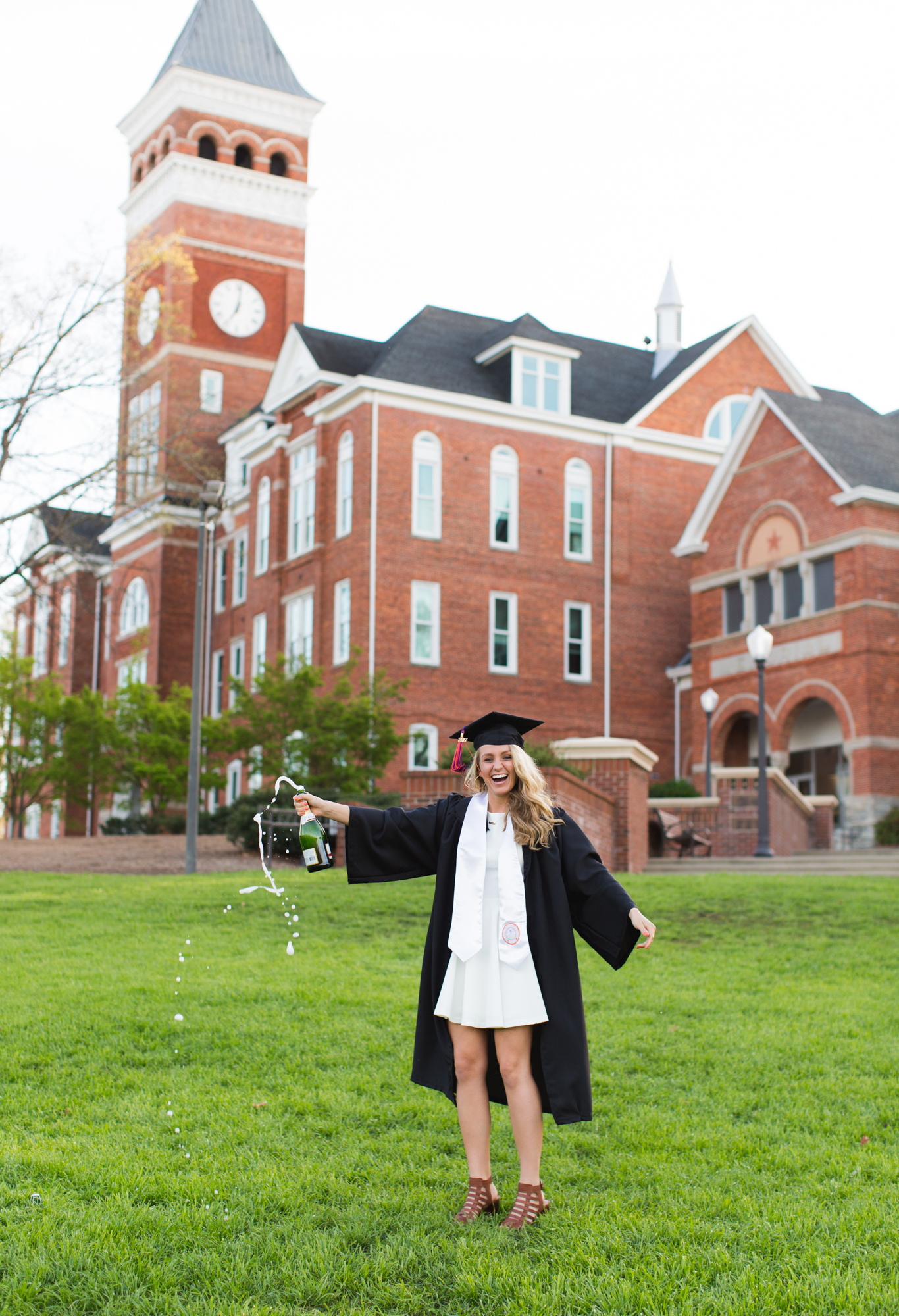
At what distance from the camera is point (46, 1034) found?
27.2 feet

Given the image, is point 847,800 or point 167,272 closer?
point 847,800

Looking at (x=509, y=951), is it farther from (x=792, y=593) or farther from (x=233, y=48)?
(x=233, y=48)

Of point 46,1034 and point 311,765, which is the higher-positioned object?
point 311,765

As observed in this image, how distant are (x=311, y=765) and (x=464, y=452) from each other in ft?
45.4

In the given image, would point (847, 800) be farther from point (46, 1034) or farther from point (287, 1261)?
point (287, 1261)

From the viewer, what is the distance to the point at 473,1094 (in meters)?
5.52

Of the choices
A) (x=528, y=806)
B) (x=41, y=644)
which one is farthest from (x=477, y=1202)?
(x=41, y=644)

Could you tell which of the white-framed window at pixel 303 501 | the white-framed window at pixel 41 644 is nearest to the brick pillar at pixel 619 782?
the white-framed window at pixel 303 501

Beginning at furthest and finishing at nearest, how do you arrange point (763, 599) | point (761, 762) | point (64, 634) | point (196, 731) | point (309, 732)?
1. point (64, 634)
2. point (763, 599)
3. point (309, 732)
4. point (761, 762)
5. point (196, 731)

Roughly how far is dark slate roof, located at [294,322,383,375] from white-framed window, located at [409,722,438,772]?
9480 mm

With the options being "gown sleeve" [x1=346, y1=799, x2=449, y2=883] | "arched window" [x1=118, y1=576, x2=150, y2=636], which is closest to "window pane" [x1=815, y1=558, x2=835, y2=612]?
"arched window" [x1=118, y1=576, x2=150, y2=636]

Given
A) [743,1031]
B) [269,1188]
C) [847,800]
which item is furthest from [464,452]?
[269,1188]

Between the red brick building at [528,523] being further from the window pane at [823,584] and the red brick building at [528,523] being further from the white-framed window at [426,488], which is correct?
the window pane at [823,584]

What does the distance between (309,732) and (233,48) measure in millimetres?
35261
